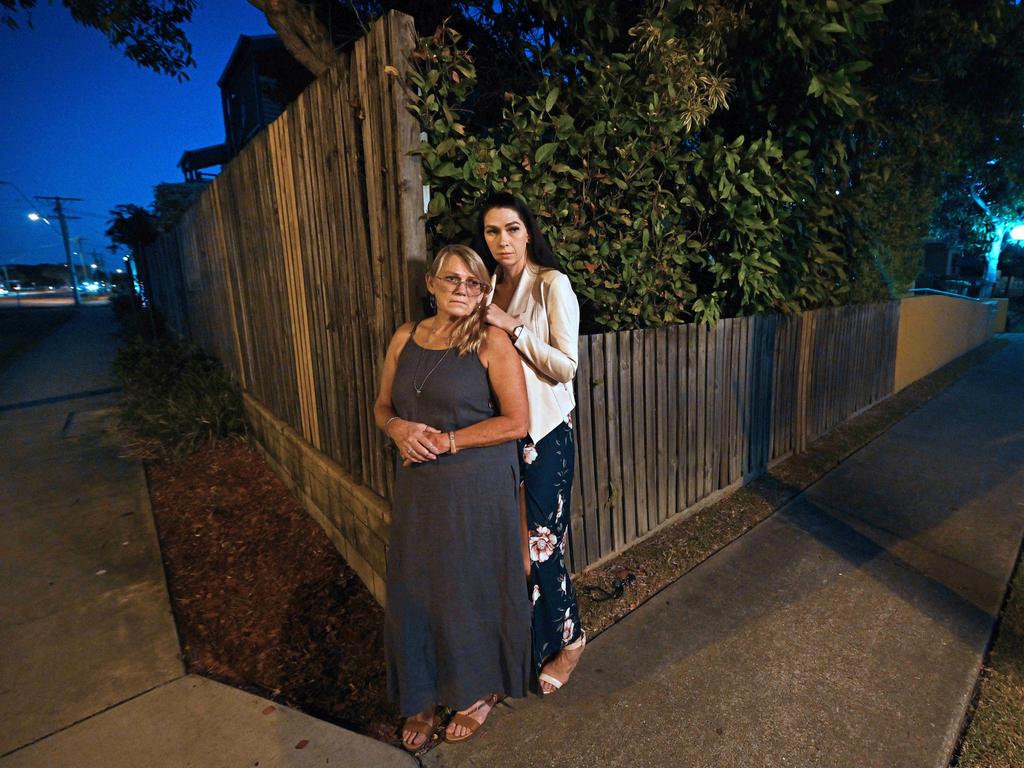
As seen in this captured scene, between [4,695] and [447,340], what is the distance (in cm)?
241

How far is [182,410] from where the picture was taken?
5.33 m

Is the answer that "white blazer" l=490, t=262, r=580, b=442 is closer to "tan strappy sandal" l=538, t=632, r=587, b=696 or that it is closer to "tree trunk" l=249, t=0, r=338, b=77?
"tan strappy sandal" l=538, t=632, r=587, b=696

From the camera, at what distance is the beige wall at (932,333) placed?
25.5 ft

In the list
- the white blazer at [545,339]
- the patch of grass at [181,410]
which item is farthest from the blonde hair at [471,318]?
the patch of grass at [181,410]

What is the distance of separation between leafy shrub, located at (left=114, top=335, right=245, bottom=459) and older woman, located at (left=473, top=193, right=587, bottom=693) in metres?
4.31

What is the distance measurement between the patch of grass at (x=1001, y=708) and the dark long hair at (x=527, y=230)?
230 cm

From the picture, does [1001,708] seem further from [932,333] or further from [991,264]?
[991,264]

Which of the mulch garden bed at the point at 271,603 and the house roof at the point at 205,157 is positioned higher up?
the house roof at the point at 205,157

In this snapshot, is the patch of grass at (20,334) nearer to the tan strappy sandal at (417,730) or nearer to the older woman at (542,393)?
the tan strappy sandal at (417,730)

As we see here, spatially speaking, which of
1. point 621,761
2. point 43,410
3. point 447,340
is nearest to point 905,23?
point 447,340

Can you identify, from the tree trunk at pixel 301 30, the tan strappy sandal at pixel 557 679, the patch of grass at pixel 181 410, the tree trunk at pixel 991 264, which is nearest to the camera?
the tan strappy sandal at pixel 557 679

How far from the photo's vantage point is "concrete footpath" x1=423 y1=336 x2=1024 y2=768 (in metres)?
1.99

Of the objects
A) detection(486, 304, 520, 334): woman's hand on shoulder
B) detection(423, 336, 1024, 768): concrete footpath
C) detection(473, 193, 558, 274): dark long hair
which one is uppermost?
detection(473, 193, 558, 274): dark long hair

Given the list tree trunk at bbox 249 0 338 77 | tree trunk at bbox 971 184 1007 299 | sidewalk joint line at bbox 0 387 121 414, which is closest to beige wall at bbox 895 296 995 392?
tree trunk at bbox 249 0 338 77
